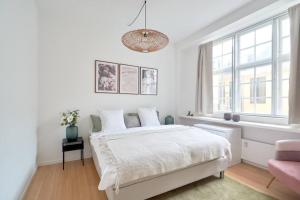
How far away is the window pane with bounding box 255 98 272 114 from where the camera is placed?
2.58m

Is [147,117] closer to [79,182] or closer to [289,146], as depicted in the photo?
[79,182]

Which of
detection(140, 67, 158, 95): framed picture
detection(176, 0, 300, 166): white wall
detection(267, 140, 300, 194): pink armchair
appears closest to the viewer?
detection(267, 140, 300, 194): pink armchair

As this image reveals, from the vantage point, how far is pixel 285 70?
238 centimetres

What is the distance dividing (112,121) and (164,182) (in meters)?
1.52

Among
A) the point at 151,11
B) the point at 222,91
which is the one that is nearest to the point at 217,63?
the point at 222,91

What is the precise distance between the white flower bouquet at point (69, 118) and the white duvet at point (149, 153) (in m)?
0.93

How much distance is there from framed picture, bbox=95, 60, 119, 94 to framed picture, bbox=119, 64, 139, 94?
116 millimetres

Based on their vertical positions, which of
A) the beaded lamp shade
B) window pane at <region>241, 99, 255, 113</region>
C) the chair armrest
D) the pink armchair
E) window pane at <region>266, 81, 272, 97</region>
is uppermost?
the beaded lamp shade

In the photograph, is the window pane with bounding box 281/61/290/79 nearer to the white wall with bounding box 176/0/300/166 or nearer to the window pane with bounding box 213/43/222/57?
the white wall with bounding box 176/0/300/166

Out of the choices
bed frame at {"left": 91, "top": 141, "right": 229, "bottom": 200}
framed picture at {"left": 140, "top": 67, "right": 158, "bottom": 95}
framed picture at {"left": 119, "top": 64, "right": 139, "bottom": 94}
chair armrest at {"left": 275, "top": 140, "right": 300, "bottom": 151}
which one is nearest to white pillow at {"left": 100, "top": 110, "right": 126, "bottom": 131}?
framed picture at {"left": 119, "top": 64, "right": 139, "bottom": 94}

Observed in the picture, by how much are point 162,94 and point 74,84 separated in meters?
2.10

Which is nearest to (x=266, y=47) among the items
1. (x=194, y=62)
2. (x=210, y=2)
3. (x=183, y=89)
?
(x=210, y=2)

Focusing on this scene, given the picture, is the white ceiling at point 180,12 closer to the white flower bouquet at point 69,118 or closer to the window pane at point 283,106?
the window pane at point 283,106

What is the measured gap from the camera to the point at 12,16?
1.48 meters
